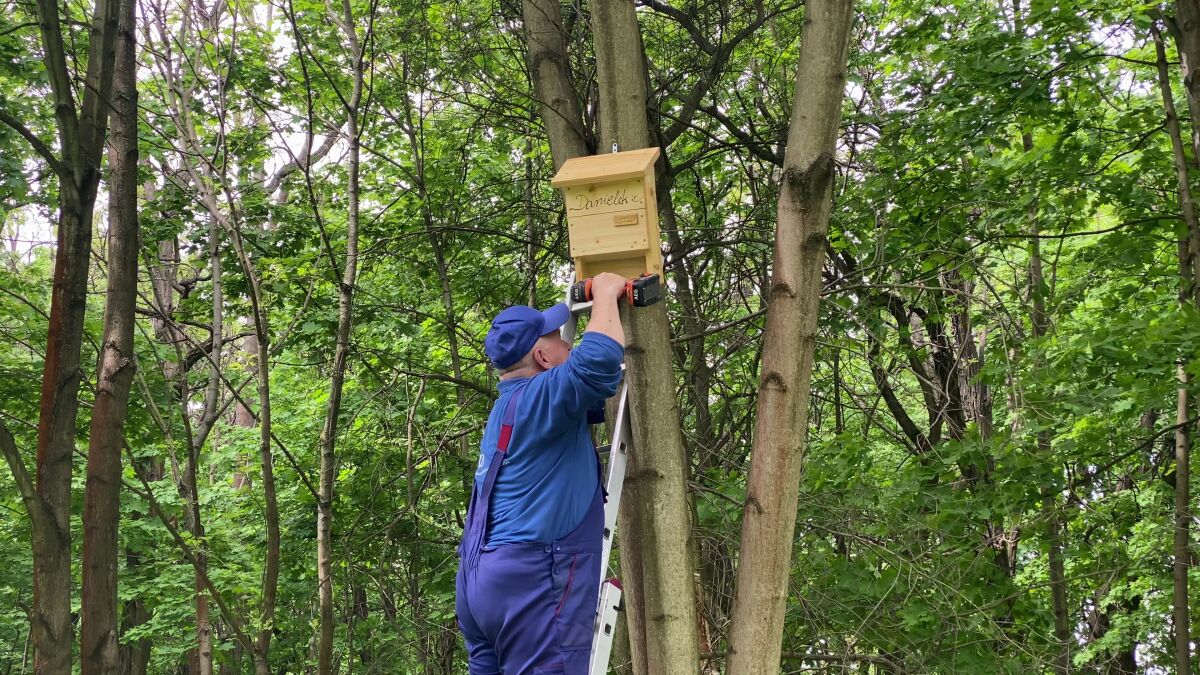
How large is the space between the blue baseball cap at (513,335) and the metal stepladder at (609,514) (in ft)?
0.54

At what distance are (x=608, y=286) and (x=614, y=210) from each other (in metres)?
0.35

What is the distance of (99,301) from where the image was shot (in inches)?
434

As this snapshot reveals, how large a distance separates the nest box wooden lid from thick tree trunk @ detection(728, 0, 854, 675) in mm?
486

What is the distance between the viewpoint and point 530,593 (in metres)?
2.62

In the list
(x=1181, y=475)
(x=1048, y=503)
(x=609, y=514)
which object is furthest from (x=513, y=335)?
(x=1181, y=475)

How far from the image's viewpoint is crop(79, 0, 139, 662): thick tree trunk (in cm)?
389

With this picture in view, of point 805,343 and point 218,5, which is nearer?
point 805,343

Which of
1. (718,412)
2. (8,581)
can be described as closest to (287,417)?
(8,581)

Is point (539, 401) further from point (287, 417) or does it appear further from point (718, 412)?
point (287, 417)

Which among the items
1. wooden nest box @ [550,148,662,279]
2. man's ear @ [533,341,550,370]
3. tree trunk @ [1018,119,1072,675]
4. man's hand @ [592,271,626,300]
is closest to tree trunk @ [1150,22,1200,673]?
tree trunk @ [1018,119,1072,675]

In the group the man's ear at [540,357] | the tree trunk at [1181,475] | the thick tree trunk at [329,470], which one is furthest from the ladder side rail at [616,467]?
the tree trunk at [1181,475]

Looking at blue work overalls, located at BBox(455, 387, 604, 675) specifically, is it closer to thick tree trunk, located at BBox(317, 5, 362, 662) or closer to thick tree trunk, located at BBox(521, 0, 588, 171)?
thick tree trunk, located at BBox(521, 0, 588, 171)

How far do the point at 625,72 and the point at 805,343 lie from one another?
130 cm

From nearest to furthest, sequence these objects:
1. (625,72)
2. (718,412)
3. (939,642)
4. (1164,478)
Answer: (625,72)
(939,642)
(718,412)
(1164,478)
